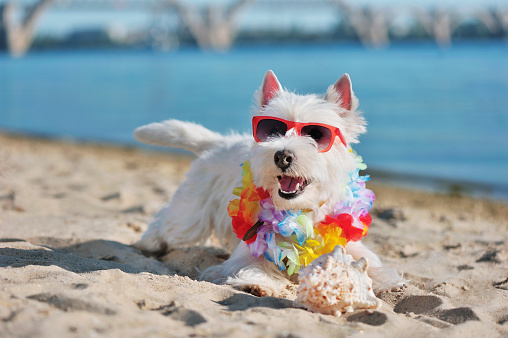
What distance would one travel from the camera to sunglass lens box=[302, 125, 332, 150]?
3189 mm

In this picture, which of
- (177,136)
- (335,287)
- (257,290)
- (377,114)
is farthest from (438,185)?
(377,114)

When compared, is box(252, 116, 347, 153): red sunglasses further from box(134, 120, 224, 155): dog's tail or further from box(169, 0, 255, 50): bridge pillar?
box(169, 0, 255, 50): bridge pillar

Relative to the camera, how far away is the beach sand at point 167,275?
2.42m

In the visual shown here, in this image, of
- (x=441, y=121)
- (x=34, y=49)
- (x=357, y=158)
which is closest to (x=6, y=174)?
(x=357, y=158)

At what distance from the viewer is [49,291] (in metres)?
2.63

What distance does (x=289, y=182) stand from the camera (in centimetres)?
317

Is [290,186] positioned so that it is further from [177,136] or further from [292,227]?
[177,136]

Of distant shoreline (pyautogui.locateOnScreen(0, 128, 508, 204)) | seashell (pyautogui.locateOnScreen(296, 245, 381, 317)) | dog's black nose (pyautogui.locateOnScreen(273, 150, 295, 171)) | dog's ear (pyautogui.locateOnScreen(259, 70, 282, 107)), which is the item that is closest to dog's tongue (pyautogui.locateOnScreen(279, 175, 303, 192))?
dog's black nose (pyautogui.locateOnScreen(273, 150, 295, 171))

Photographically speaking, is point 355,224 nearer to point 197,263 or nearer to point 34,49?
point 197,263

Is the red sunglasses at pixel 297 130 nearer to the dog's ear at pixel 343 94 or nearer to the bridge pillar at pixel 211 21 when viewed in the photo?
the dog's ear at pixel 343 94

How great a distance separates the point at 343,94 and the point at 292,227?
2.83 feet

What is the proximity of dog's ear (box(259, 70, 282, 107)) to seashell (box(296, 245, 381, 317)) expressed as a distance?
1.12m

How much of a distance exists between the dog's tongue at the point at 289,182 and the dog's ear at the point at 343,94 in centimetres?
56

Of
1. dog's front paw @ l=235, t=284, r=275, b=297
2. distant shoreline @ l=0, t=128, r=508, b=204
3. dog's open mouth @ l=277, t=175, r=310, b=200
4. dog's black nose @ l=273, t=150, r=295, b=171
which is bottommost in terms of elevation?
dog's front paw @ l=235, t=284, r=275, b=297
